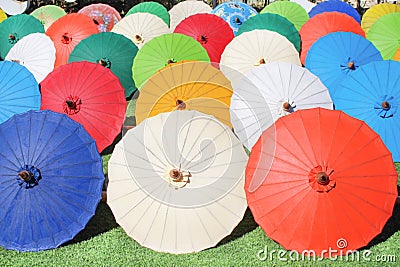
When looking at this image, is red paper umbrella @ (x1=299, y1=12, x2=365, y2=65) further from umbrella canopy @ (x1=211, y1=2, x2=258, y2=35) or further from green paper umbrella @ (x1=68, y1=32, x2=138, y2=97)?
green paper umbrella @ (x1=68, y1=32, x2=138, y2=97)

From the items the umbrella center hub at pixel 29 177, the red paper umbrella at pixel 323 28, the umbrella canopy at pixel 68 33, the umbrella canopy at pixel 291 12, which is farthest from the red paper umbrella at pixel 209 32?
the umbrella center hub at pixel 29 177

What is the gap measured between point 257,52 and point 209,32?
188 cm

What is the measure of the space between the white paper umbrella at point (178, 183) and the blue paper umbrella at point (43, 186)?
0.24 m

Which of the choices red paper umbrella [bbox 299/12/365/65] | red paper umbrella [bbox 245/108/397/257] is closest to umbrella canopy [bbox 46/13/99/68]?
red paper umbrella [bbox 299/12/365/65]

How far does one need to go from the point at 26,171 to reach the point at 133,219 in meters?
0.94

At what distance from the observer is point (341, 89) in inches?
220

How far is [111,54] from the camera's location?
7.21 meters

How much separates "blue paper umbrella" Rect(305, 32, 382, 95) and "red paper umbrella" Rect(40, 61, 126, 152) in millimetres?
2897

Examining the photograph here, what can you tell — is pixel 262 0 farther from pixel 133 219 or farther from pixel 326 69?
pixel 133 219

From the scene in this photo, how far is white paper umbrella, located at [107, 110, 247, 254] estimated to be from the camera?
12.2ft

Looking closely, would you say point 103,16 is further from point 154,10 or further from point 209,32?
point 209,32

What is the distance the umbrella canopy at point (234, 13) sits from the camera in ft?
32.4

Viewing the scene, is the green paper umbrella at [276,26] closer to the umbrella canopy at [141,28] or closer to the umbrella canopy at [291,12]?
the umbrella canopy at [291,12]

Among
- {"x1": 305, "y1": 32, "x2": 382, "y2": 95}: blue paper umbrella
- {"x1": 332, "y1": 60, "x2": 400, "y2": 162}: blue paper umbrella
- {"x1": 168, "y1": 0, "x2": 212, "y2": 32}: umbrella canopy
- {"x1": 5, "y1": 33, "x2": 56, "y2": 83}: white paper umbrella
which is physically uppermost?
{"x1": 168, "y1": 0, "x2": 212, "y2": 32}: umbrella canopy
